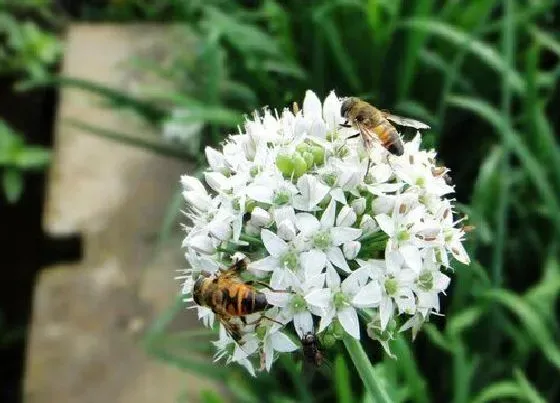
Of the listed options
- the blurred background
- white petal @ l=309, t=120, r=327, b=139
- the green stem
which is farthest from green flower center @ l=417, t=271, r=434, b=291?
the blurred background

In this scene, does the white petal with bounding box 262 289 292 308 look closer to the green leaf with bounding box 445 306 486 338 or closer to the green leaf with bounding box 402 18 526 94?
the green leaf with bounding box 445 306 486 338

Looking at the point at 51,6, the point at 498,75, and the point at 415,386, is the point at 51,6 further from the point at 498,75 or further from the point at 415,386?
the point at 415,386

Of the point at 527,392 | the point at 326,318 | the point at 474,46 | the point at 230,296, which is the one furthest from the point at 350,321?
the point at 474,46

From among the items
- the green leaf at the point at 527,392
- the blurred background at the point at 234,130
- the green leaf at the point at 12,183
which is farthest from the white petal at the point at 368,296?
the green leaf at the point at 12,183

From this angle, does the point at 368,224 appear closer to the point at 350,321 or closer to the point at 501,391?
the point at 350,321

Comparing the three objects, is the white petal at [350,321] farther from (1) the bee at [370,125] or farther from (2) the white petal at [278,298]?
(1) the bee at [370,125]

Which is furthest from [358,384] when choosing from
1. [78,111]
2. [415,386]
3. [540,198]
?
[78,111]
